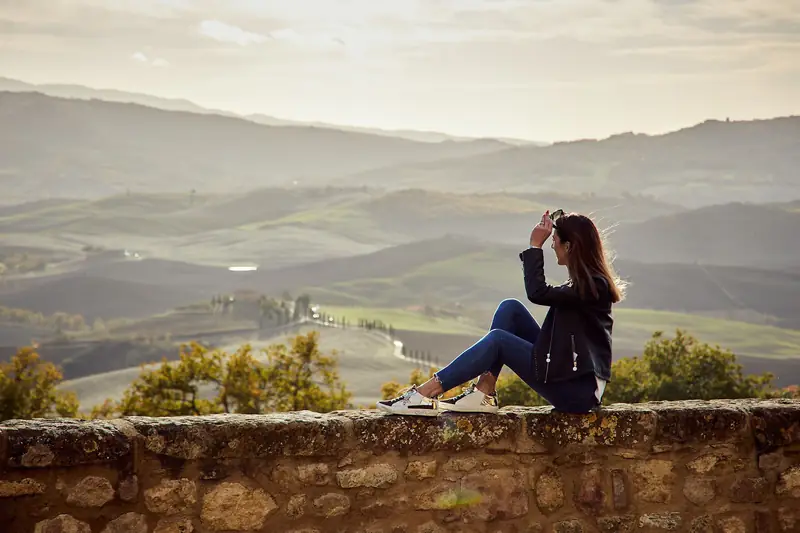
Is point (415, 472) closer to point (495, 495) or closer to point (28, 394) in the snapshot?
point (495, 495)

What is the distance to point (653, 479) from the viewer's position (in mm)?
5027

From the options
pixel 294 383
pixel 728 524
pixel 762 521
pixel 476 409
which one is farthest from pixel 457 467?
pixel 294 383

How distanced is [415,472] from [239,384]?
2433cm

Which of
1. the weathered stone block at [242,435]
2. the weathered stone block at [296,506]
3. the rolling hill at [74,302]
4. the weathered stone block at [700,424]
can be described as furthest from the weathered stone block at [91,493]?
the rolling hill at [74,302]

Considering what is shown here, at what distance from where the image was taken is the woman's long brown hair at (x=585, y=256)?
4.97m

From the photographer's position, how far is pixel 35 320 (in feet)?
560

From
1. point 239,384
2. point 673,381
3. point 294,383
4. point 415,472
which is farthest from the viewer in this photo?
point 294,383

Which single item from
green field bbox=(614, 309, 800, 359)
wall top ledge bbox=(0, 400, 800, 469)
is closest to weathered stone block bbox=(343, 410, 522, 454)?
wall top ledge bbox=(0, 400, 800, 469)

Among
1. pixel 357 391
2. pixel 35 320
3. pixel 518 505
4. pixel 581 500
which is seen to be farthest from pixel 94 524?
pixel 35 320

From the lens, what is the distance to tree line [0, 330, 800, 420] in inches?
930

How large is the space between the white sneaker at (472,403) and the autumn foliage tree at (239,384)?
2197cm

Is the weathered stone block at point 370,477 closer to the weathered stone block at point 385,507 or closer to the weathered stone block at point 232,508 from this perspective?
the weathered stone block at point 385,507

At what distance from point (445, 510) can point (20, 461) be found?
6.08 feet

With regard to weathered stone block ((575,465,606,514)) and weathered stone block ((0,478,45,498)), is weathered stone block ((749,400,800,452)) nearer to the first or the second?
weathered stone block ((575,465,606,514))
